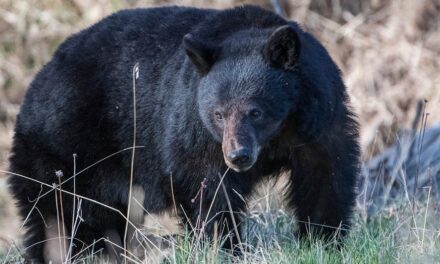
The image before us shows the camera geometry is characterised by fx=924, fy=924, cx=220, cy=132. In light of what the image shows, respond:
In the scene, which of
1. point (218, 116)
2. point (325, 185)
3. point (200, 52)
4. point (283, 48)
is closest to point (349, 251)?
point (325, 185)

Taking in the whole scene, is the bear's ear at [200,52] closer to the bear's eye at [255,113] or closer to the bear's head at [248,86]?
the bear's head at [248,86]

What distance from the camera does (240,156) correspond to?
5.15 m

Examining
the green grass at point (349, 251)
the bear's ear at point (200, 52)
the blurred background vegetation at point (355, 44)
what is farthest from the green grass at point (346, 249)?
the blurred background vegetation at point (355, 44)

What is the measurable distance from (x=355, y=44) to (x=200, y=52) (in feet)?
23.6

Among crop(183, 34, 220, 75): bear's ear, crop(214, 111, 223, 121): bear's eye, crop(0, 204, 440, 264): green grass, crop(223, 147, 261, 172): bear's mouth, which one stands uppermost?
crop(183, 34, 220, 75): bear's ear

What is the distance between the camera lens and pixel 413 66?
11938 mm

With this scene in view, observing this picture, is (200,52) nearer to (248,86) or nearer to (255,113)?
(248,86)

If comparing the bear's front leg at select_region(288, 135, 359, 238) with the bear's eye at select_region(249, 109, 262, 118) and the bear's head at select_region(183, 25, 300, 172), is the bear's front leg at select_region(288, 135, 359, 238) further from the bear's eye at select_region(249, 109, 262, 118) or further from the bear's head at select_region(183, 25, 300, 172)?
the bear's eye at select_region(249, 109, 262, 118)

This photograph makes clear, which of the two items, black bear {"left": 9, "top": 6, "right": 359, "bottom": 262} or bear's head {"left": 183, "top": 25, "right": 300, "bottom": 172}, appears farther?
black bear {"left": 9, "top": 6, "right": 359, "bottom": 262}

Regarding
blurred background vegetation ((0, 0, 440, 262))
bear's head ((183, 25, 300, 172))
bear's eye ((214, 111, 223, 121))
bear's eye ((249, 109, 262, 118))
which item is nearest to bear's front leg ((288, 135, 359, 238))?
bear's head ((183, 25, 300, 172))

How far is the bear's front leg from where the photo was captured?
5.81 m

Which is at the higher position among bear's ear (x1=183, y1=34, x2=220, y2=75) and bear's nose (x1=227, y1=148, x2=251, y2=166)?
bear's ear (x1=183, y1=34, x2=220, y2=75)

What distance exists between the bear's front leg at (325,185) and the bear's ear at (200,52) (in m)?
0.78

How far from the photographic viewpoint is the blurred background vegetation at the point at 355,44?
11766 millimetres
